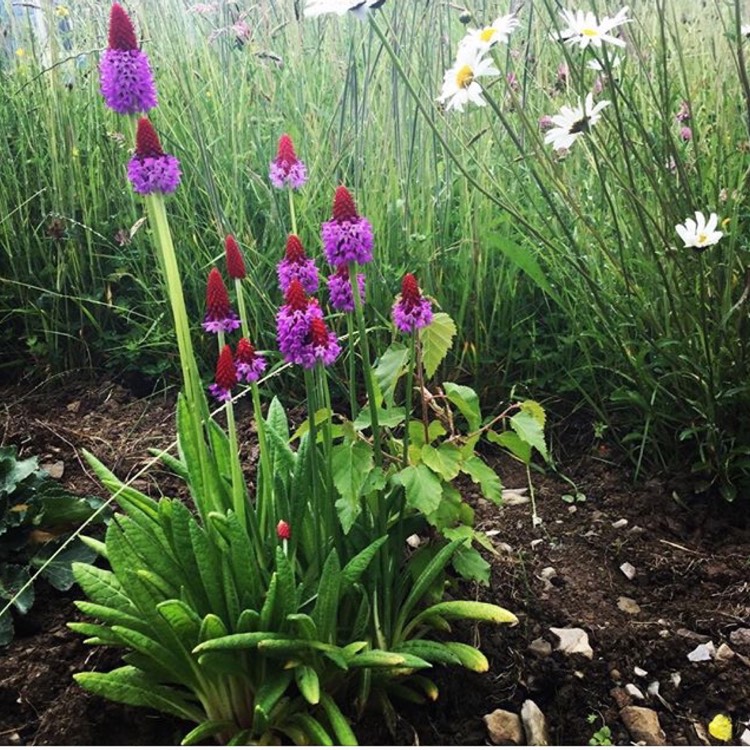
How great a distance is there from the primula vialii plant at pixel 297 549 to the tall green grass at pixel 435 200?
0.57m

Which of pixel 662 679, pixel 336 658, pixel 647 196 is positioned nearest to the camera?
pixel 336 658

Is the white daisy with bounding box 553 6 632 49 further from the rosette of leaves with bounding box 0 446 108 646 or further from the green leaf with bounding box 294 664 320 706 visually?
the rosette of leaves with bounding box 0 446 108 646

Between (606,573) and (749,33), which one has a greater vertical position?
(749,33)

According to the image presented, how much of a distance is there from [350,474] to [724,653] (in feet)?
2.32

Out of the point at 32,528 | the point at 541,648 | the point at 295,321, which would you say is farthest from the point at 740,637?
the point at 32,528

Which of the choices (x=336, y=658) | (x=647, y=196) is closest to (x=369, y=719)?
(x=336, y=658)

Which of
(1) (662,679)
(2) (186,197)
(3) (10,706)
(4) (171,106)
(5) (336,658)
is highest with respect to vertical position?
(4) (171,106)

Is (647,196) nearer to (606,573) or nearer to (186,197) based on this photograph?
(606,573)

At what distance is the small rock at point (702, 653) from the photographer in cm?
144

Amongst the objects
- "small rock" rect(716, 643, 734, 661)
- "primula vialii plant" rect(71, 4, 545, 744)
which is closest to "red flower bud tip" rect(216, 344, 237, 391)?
"primula vialii plant" rect(71, 4, 545, 744)

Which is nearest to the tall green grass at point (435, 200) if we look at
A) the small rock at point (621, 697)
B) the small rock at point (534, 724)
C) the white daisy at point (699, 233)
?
the white daisy at point (699, 233)

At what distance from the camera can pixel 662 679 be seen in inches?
55.9

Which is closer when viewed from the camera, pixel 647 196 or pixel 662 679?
pixel 662 679

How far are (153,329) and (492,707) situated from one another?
1.37 meters
